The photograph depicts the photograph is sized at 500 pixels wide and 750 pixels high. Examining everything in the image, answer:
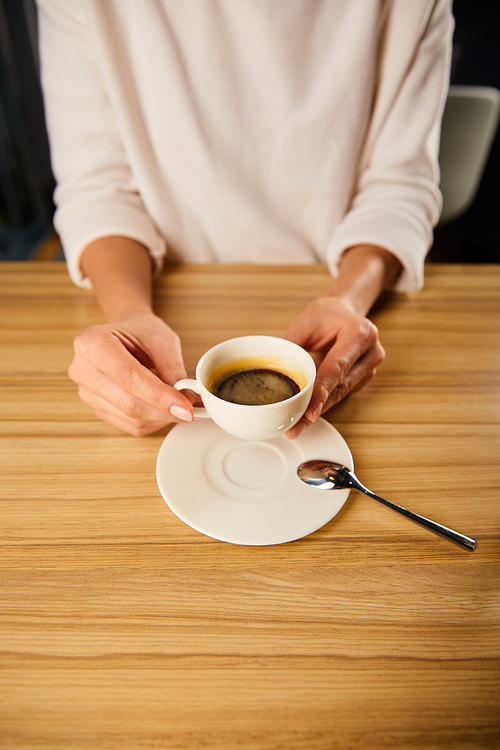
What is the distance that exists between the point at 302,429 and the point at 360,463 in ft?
0.30

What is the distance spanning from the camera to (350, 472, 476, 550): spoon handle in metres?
0.53

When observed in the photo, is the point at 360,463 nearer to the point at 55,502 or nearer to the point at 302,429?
the point at 302,429

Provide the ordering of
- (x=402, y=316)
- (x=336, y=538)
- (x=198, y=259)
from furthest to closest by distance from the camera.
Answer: (x=198, y=259), (x=402, y=316), (x=336, y=538)

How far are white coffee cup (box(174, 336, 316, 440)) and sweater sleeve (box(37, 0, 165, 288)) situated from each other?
0.44 meters

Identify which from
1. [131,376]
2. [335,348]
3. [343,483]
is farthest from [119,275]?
[343,483]

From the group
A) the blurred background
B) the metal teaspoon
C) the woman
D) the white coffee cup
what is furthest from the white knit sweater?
the blurred background

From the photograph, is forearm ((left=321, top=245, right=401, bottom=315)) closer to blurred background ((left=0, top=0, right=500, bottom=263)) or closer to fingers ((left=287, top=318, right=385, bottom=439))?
fingers ((left=287, top=318, right=385, bottom=439))

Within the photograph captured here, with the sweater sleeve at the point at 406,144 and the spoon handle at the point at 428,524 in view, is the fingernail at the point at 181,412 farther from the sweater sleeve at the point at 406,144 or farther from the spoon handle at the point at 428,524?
the sweater sleeve at the point at 406,144

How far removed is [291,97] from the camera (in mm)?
973

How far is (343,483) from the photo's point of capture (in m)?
0.58

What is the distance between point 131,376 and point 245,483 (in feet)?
0.65

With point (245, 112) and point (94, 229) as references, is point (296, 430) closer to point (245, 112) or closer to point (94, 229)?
point (94, 229)

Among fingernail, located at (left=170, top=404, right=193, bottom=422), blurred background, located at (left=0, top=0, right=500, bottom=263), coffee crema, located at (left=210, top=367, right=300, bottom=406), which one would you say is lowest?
blurred background, located at (left=0, top=0, right=500, bottom=263)

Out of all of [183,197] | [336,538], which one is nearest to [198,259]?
[183,197]
